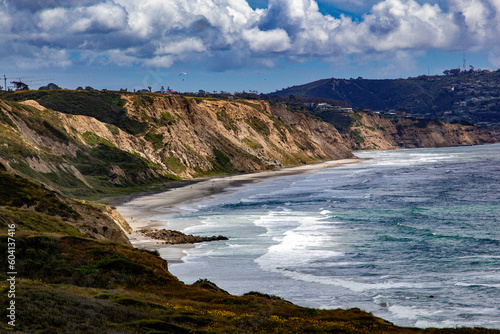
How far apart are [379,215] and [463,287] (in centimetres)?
2994

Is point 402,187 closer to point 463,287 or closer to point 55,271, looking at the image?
point 463,287

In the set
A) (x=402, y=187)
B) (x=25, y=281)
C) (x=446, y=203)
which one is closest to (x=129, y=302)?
(x=25, y=281)

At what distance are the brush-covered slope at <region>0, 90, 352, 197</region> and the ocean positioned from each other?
85.6ft

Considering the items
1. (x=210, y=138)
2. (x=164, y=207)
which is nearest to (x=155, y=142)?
(x=210, y=138)

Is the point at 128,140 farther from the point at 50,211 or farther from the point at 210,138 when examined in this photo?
the point at 50,211

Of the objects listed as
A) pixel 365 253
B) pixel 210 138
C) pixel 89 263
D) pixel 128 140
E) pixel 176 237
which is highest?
pixel 210 138

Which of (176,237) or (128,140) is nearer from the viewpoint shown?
(176,237)

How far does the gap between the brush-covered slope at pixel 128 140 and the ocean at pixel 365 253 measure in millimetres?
26078

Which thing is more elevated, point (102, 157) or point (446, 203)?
point (102, 157)

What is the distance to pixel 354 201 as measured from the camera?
74.9m

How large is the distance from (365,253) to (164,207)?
38.8 m

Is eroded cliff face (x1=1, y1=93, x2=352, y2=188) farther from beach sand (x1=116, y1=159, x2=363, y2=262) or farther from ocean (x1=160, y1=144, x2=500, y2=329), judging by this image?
ocean (x1=160, y1=144, x2=500, y2=329)

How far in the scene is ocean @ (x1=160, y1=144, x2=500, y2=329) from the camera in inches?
1114

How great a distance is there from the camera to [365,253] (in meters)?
39.9
